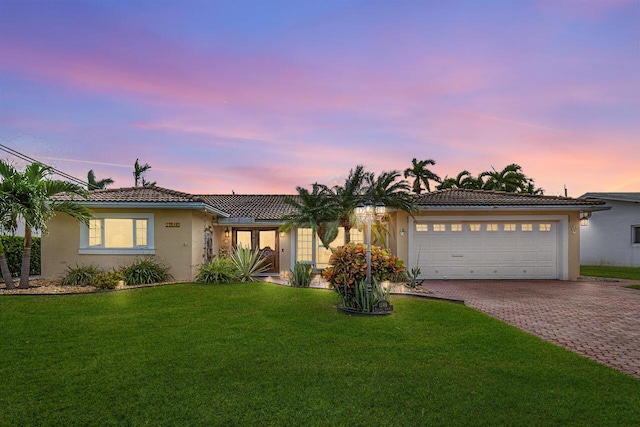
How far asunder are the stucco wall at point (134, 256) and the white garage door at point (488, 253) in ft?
29.8

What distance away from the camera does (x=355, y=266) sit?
8523mm

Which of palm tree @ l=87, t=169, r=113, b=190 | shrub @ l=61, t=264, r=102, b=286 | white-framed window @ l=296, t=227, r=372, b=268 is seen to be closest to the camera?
shrub @ l=61, t=264, r=102, b=286

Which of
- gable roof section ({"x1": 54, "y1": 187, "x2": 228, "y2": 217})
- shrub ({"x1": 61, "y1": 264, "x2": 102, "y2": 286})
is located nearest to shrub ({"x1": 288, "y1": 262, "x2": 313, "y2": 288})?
gable roof section ({"x1": 54, "y1": 187, "x2": 228, "y2": 217})

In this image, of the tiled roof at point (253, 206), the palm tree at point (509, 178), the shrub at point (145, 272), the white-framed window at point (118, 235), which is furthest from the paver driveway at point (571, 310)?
the palm tree at point (509, 178)

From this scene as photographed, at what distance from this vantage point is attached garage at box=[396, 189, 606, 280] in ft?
51.0

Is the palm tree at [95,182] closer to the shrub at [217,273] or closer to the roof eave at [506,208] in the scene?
the shrub at [217,273]

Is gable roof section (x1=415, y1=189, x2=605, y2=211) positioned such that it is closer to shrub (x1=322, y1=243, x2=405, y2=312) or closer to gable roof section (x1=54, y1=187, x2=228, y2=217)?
shrub (x1=322, y1=243, x2=405, y2=312)

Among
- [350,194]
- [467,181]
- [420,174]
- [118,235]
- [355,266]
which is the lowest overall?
[355,266]

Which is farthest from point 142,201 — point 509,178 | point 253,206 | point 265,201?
point 509,178

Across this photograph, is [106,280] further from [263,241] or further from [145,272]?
[263,241]

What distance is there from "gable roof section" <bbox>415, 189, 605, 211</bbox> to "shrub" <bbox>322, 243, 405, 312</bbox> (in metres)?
6.99

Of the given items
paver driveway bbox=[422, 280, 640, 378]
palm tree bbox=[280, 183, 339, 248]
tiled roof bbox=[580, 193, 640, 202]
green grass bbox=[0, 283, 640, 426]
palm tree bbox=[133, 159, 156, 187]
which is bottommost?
paver driveway bbox=[422, 280, 640, 378]

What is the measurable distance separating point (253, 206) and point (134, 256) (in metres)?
7.33

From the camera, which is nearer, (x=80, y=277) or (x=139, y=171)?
(x=80, y=277)
